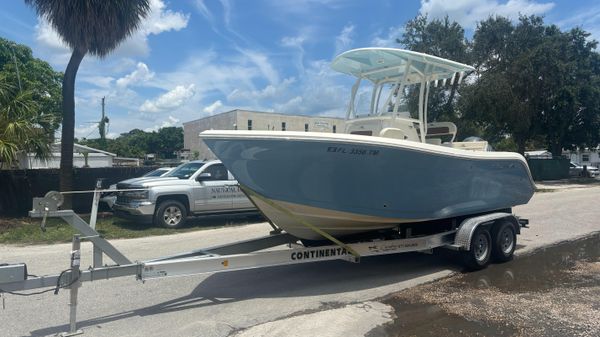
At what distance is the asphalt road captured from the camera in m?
5.16

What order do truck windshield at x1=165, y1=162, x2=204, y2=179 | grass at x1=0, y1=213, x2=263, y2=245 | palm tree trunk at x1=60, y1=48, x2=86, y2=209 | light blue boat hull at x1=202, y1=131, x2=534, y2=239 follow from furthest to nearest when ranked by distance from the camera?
palm tree trunk at x1=60, y1=48, x2=86, y2=209, truck windshield at x1=165, y1=162, x2=204, y2=179, grass at x1=0, y1=213, x2=263, y2=245, light blue boat hull at x1=202, y1=131, x2=534, y2=239

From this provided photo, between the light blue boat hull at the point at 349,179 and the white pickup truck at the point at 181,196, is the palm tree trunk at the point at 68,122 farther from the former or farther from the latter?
the light blue boat hull at the point at 349,179

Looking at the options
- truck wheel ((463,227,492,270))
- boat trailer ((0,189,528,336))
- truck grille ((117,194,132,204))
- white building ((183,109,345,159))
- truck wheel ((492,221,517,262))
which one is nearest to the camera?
boat trailer ((0,189,528,336))

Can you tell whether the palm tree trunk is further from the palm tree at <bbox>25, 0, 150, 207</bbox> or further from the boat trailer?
the boat trailer

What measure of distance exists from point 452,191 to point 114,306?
5.07m

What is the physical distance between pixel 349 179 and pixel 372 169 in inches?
13.5

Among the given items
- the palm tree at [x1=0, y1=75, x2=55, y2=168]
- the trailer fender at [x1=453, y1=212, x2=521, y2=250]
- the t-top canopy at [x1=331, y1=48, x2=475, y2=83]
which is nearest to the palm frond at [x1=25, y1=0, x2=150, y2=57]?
the palm tree at [x1=0, y1=75, x2=55, y2=168]

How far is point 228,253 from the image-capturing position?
→ 6.68 metres

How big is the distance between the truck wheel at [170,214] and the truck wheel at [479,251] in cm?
756

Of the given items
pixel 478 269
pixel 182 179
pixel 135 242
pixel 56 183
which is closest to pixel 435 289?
pixel 478 269

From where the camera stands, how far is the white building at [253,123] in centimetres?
839

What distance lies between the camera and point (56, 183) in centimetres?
1550

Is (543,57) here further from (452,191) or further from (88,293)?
(88,293)

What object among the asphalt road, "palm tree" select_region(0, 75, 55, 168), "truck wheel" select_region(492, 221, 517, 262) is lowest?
the asphalt road
